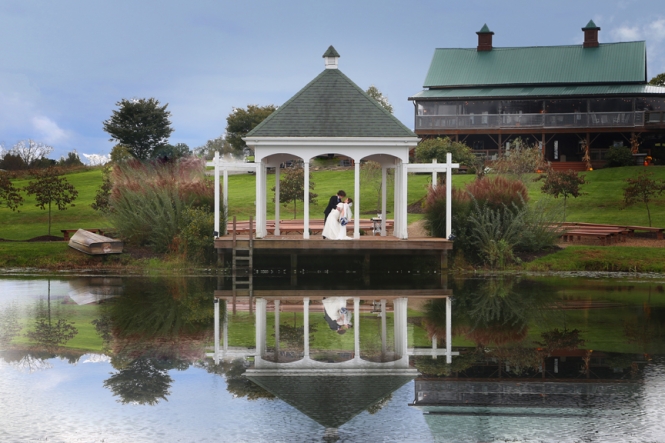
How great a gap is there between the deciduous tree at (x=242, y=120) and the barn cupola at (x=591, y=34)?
27.7 meters

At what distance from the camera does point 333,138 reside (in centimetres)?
2483

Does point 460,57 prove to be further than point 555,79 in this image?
Yes

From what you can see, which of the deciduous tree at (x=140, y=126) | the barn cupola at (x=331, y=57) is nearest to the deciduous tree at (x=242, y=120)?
the deciduous tree at (x=140, y=126)

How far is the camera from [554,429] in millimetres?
8719

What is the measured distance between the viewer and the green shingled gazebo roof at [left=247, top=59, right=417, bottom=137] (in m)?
25.0

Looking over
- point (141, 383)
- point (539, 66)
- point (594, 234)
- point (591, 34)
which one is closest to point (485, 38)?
point (539, 66)

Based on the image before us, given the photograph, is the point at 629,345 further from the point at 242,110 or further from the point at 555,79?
the point at 242,110

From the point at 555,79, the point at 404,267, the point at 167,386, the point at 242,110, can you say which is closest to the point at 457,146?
the point at 555,79

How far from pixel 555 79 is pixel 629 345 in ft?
157

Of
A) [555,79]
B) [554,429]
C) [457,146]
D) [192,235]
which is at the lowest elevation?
[554,429]

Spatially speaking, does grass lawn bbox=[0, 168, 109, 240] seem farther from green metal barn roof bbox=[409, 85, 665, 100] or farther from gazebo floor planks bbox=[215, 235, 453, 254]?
green metal barn roof bbox=[409, 85, 665, 100]

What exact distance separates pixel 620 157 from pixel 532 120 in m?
6.37

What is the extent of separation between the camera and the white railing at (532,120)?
5403 cm

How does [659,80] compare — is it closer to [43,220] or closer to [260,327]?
[43,220]
